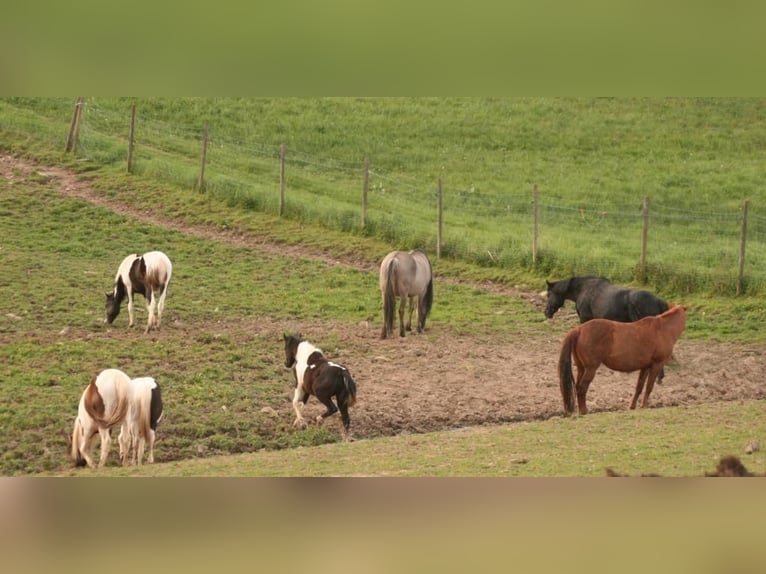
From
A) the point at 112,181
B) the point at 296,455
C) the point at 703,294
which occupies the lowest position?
the point at 296,455

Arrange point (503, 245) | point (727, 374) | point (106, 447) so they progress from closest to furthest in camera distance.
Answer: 1. point (106, 447)
2. point (727, 374)
3. point (503, 245)

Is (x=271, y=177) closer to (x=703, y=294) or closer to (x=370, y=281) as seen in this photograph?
(x=370, y=281)

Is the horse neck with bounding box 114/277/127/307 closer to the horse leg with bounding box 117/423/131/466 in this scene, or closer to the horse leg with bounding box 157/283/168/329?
the horse leg with bounding box 157/283/168/329

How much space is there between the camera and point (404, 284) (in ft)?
51.0

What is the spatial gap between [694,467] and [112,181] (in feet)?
53.1

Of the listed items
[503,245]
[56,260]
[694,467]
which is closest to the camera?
[694,467]

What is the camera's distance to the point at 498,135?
28.2m

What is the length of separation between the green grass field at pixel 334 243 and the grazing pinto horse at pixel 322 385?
0.25 metres

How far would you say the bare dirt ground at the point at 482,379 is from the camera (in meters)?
12.5

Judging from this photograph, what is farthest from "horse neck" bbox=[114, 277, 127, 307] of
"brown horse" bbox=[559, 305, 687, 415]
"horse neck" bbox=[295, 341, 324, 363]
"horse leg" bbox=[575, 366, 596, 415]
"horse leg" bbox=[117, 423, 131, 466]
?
"horse leg" bbox=[575, 366, 596, 415]

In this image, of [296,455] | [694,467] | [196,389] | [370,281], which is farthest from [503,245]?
[694,467]

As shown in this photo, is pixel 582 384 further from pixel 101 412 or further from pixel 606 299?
pixel 101 412

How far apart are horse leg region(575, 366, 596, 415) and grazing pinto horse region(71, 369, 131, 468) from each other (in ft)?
15.0

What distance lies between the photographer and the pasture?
1029cm
